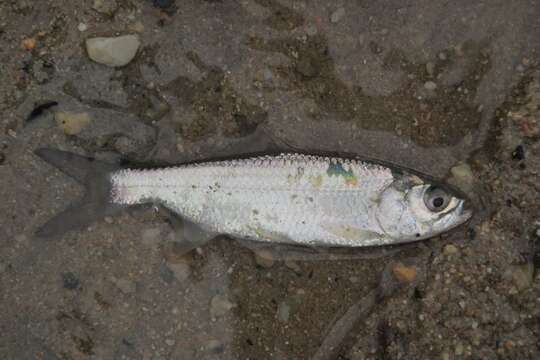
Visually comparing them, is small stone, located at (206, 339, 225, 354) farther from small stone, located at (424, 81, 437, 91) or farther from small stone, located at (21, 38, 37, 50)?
small stone, located at (21, 38, 37, 50)

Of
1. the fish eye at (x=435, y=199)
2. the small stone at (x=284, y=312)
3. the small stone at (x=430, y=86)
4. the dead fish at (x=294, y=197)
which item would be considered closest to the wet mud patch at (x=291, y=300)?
the small stone at (x=284, y=312)

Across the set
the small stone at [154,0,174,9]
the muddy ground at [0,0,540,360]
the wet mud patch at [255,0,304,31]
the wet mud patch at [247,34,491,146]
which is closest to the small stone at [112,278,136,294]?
the muddy ground at [0,0,540,360]

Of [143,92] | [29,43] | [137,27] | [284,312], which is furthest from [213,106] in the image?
[284,312]

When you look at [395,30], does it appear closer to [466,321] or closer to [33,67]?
[466,321]

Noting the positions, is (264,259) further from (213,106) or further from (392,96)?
(392,96)

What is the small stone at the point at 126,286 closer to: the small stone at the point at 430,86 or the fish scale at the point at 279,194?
the fish scale at the point at 279,194

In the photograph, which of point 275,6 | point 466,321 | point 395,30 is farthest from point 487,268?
point 275,6
